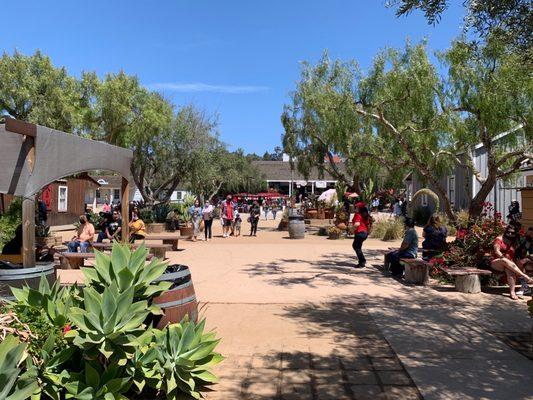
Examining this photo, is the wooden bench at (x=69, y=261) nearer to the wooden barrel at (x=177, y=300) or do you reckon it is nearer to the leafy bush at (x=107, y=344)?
the wooden barrel at (x=177, y=300)

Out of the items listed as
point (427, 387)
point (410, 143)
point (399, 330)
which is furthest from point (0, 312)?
point (410, 143)

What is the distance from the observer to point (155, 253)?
12.1m

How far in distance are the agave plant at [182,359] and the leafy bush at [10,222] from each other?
11.1 meters

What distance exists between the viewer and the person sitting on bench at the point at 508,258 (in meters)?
8.02

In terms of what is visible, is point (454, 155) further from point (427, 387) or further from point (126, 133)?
point (126, 133)

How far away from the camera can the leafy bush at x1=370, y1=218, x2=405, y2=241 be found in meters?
18.6

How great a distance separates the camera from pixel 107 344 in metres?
3.50

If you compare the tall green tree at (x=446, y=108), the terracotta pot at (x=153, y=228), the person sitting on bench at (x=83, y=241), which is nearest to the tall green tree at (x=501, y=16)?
the tall green tree at (x=446, y=108)

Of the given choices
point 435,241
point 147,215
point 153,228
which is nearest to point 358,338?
point 435,241

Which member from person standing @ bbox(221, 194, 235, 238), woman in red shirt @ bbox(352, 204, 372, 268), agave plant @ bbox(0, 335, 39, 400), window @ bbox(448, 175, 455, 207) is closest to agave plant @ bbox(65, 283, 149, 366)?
agave plant @ bbox(0, 335, 39, 400)

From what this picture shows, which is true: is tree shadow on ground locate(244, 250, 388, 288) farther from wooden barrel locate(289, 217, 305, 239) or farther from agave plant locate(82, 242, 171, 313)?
wooden barrel locate(289, 217, 305, 239)

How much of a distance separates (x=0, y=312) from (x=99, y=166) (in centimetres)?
517

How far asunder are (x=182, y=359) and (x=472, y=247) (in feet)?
23.6

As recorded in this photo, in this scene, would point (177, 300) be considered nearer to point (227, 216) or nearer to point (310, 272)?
point (310, 272)
